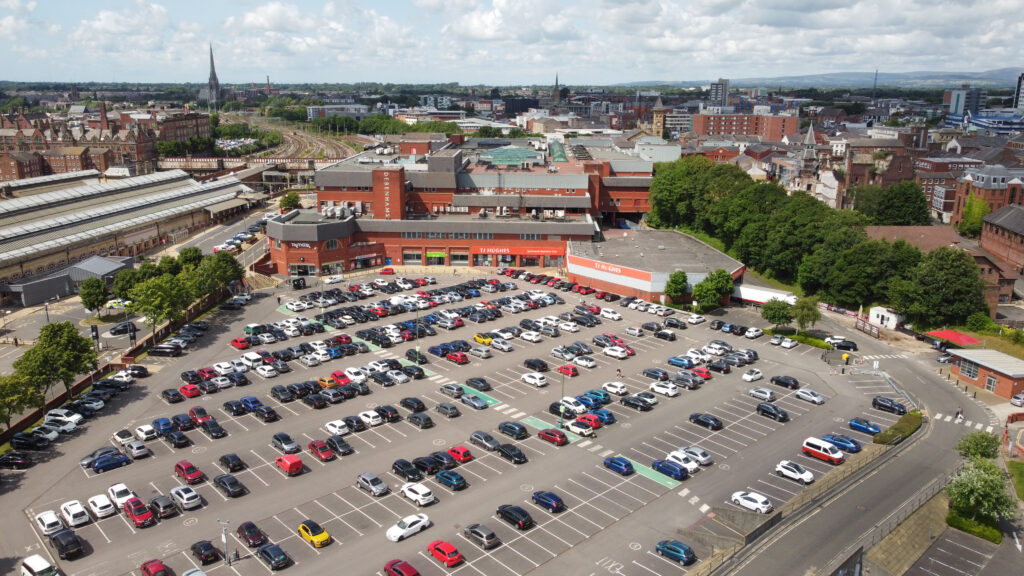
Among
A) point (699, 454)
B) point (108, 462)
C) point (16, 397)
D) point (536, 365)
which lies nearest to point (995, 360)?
point (699, 454)

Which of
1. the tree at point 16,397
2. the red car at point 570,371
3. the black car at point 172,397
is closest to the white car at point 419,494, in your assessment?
the red car at point 570,371

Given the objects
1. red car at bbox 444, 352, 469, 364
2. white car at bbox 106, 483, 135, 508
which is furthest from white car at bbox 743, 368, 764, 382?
white car at bbox 106, 483, 135, 508

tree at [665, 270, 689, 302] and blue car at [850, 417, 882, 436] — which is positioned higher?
tree at [665, 270, 689, 302]

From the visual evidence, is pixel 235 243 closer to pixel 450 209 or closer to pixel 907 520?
pixel 450 209

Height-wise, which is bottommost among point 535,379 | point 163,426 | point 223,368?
point 163,426

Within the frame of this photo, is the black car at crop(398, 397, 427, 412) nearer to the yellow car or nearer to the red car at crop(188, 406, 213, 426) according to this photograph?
the red car at crop(188, 406, 213, 426)

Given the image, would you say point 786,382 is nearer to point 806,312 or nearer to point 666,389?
point 666,389
